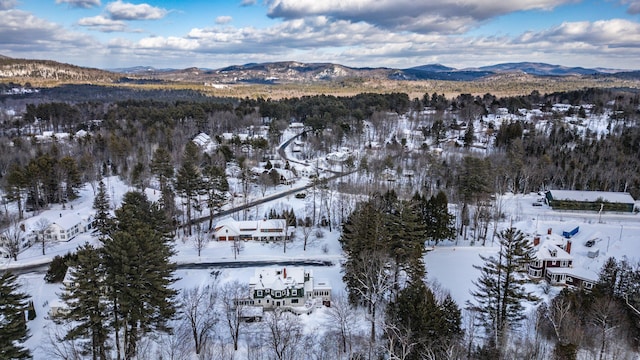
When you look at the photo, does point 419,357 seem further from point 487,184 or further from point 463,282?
point 487,184

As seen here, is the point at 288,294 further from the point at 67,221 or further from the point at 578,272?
the point at 67,221

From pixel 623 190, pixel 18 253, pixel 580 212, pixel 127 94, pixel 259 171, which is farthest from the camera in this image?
pixel 127 94

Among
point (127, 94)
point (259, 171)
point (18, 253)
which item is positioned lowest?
point (18, 253)

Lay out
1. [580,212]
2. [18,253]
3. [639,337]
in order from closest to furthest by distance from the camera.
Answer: [639,337], [18,253], [580,212]

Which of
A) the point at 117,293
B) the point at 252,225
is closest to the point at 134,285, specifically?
the point at 117,293

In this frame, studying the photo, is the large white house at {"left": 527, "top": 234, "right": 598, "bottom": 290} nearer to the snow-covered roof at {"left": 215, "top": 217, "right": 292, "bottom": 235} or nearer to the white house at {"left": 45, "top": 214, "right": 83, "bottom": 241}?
the snow-covered roof at {"left": 215, "top": 217, "right": 292, "bottom": 235}

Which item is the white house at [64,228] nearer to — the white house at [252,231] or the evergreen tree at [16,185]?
the evergreen tree at [16,185]

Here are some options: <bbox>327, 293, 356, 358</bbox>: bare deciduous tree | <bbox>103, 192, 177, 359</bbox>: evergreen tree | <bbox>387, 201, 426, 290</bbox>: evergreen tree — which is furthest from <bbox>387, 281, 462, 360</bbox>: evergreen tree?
<bbox>103, 192, 177, 359</bbox>: evergreen tree

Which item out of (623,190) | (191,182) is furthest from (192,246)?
(623,190)
